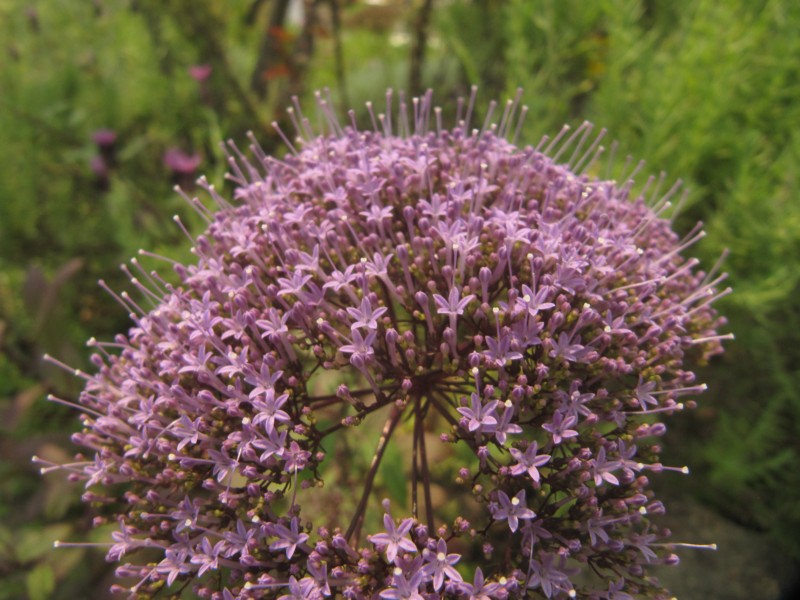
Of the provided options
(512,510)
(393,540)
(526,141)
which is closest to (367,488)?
(393,540)

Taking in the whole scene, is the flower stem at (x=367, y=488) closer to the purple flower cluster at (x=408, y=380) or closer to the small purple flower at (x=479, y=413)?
the purple flower cluster at (x=408, y=380)

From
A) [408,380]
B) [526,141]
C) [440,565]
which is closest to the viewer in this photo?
[440,565]

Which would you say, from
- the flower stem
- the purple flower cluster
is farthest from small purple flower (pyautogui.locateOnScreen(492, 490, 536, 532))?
the flower stem

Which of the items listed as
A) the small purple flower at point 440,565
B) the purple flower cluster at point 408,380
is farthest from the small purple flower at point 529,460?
the small purple flower at point 440,565

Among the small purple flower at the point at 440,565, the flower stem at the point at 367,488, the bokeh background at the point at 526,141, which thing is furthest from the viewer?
the bokeh background at the point at 526,141

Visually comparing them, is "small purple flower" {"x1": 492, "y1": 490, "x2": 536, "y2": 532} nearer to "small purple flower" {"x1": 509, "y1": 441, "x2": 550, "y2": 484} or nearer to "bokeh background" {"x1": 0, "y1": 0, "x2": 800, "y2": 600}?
"small purple flower" {"x1": 509, "y1": 441, "x2": 550, "y2": 484}

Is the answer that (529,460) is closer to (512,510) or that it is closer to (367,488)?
(512,510)
